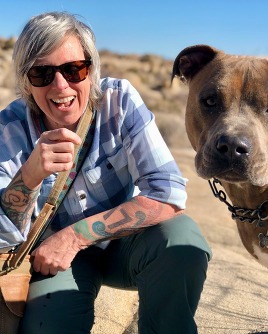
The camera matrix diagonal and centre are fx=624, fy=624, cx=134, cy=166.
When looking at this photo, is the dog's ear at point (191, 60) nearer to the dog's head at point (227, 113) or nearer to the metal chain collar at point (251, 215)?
the dog's head at point (227, 113)

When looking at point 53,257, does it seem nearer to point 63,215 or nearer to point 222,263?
point 63,215

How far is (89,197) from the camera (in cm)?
346

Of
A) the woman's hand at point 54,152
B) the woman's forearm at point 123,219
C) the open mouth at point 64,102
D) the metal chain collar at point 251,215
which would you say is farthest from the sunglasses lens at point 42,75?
the metal chain collar at point 251,215

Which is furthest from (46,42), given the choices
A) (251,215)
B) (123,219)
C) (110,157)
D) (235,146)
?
(251,215)

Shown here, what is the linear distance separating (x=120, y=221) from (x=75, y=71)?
834 millimetres

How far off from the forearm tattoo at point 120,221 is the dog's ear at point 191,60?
1088 mm

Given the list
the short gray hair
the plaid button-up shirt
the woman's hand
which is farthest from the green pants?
the short gray hair

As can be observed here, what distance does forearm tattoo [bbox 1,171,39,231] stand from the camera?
121 inches

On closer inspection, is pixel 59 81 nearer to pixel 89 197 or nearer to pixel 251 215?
pixel 89 197

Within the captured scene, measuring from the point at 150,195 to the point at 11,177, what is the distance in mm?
762

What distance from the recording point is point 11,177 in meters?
3.38

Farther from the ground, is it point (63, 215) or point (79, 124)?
point (79, 124)

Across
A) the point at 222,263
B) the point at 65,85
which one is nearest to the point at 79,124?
the point at 65,85

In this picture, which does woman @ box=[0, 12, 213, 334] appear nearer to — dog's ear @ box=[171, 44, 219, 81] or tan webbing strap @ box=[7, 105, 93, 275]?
tan webbing strap @ box=[7, 105, 93, 275]
